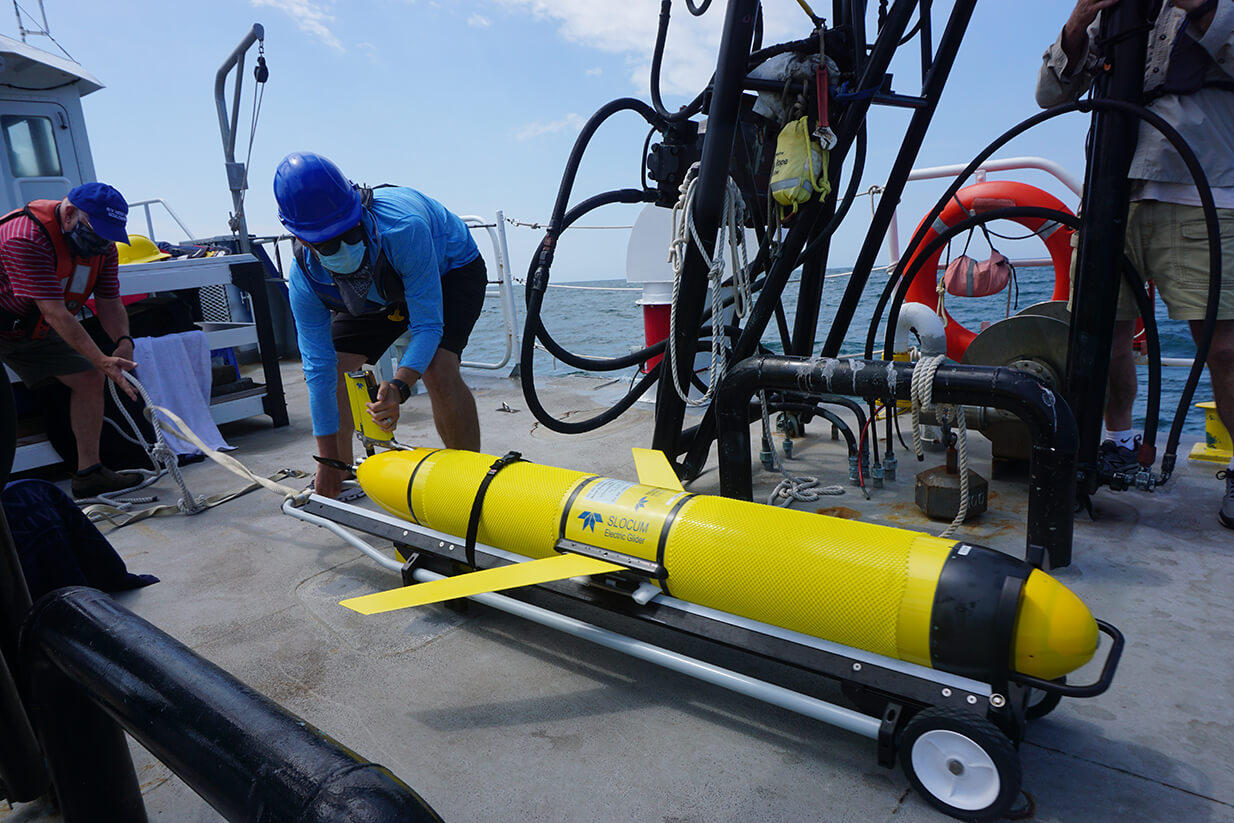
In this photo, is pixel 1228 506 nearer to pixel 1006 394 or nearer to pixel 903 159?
pixel 1006 394

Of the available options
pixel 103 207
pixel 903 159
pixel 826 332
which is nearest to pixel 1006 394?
pixel 903 159

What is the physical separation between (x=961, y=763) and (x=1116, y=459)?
1882mm

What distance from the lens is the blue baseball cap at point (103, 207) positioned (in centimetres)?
330

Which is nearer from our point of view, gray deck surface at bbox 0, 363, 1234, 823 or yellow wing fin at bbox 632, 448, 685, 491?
gray deck surface at bbox 0, 363, 1234, 823

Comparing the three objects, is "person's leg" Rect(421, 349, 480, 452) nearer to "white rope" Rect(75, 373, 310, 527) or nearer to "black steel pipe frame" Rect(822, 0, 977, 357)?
"white rope" Rect(75, 373, 310, 527)

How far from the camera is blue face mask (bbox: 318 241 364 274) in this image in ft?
8.34

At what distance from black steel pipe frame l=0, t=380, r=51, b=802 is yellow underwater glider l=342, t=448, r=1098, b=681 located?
0.72 metres

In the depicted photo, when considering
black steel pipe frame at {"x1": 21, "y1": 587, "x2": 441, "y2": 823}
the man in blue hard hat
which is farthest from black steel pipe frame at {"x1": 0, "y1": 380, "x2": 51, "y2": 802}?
the man in blue hard hat

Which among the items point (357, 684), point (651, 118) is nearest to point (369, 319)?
point (651, 118)

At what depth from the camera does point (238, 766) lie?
739 millimetres

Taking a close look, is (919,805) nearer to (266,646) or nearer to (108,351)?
(266,646)

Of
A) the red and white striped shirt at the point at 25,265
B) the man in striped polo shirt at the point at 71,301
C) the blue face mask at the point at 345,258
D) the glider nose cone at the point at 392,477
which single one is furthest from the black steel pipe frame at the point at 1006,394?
the red and white striped shirt at the point at 25,265

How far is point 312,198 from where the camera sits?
2.38m

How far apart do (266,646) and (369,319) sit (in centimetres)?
148
